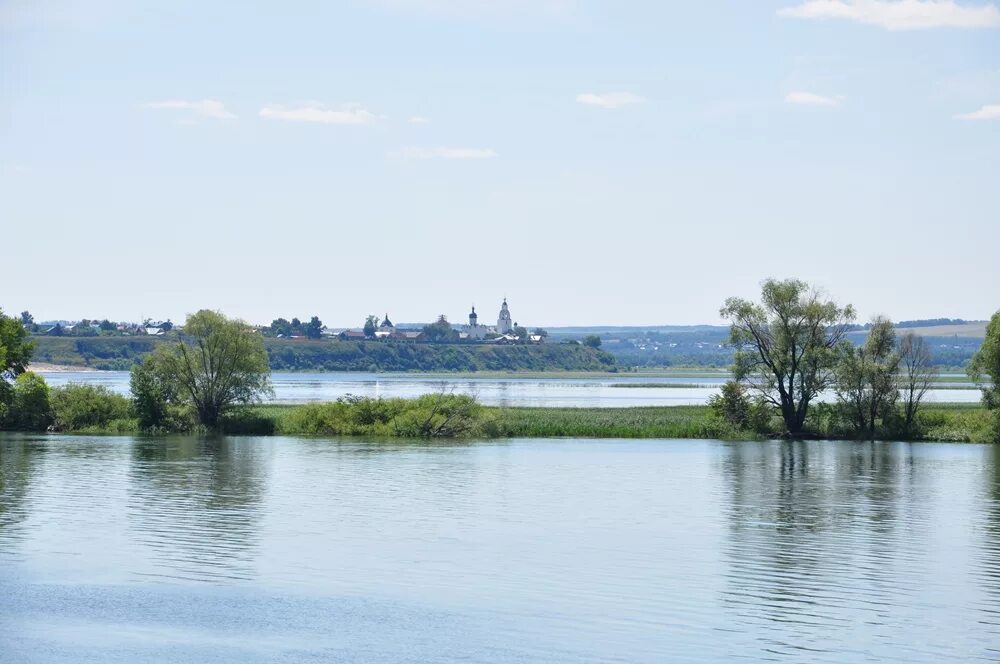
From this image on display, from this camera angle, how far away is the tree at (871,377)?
7281 centimetres

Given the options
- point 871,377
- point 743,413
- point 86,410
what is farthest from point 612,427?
point 86,410

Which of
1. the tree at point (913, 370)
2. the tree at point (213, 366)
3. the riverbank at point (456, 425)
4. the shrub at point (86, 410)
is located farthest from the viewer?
the shrub at point (86, 410)

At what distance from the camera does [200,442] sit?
225ft

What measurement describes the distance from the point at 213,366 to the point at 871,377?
127 feet

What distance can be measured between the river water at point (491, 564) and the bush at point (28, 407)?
23.5 metres

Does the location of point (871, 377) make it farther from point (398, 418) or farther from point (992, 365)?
point (398, 418)

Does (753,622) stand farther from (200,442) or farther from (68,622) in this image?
(200,442)

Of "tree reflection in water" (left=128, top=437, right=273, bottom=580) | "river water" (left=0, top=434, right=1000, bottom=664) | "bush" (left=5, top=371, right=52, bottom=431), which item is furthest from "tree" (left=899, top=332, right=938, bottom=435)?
"bush" (left=5, top=371, right=52, bottom=431)

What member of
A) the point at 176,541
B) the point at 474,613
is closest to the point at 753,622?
the point at 474,613

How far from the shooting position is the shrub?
75938 millimetres

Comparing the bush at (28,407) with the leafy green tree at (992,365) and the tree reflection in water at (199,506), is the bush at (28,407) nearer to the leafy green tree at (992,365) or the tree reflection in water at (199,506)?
the tree reflection in water at (199,506)

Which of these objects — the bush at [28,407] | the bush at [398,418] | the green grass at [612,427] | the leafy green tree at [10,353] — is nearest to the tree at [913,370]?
the green grass at [612,427]

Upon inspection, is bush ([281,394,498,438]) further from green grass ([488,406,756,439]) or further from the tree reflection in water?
the tree reflection in water

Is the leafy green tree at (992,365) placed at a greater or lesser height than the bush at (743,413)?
greater
